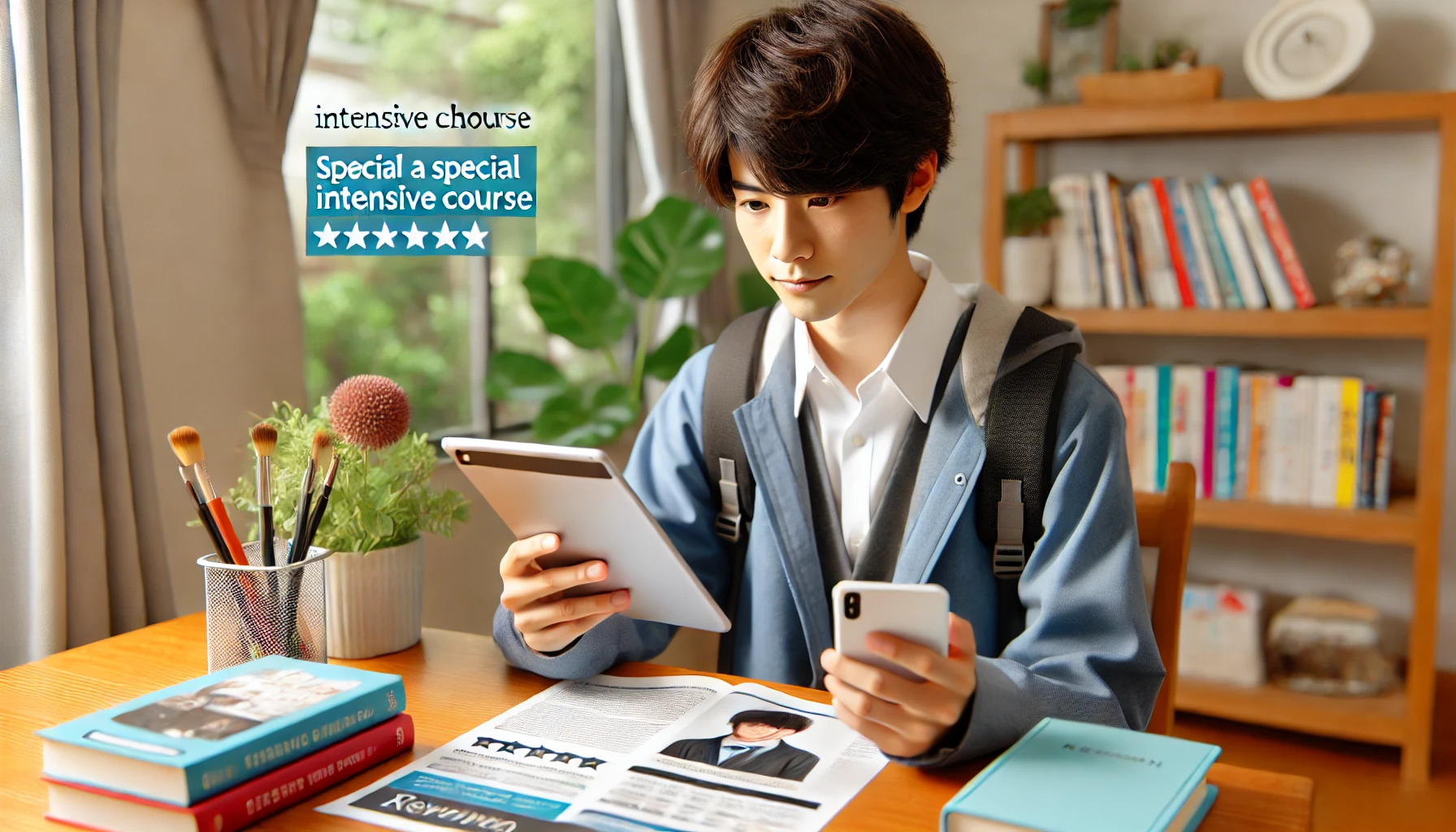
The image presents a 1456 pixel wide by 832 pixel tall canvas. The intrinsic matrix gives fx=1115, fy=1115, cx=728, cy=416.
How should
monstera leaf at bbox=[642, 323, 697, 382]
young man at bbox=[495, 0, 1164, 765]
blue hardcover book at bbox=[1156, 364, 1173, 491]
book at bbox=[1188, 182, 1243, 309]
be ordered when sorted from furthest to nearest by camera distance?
monstera leaf at bbox=[642, 323, 697, 382] → blue hardcover book at bbox=[1156, 364, 1173, 491] → book at bbox=[1188, 182, 1243, 309] → young man at bbox=[495, 0, 1164, 765]

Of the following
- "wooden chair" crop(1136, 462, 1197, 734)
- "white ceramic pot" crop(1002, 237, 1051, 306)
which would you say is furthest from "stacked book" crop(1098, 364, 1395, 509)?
"wooden chair" crop(1136, 462, 1197, 734)

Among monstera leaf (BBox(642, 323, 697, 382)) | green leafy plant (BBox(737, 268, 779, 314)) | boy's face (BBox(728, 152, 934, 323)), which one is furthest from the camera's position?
green leafy plant (BBox(737, 268, 779, 314))

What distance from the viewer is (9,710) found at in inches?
40.4

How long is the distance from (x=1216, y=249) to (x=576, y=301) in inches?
59.2

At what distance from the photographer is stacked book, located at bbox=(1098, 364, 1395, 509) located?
2.53m

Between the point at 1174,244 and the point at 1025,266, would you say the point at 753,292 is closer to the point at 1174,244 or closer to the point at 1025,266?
the point at 1025,266

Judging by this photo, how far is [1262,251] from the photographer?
2539mm

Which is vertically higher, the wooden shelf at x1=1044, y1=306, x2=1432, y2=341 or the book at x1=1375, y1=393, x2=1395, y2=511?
the wooden shelf at x1=1044, y1=306, x2=1432, y2=341

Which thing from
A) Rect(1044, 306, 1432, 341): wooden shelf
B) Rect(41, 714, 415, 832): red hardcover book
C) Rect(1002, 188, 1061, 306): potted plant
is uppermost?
Rect(1002, 188, 1061, 306): potted plant

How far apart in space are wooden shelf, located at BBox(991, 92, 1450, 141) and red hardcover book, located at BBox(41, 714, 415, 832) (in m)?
2.27

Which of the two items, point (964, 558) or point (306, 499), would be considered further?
point (964, 558)

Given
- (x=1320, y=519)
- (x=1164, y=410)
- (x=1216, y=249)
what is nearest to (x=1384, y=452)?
(x=1320, y=519)

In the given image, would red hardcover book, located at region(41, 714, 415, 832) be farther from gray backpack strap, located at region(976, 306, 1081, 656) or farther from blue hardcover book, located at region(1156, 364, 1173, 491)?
blue hardcover book, located at region(1156, 364, 1173, 491)

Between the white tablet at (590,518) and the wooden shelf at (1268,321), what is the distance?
1628 mm
